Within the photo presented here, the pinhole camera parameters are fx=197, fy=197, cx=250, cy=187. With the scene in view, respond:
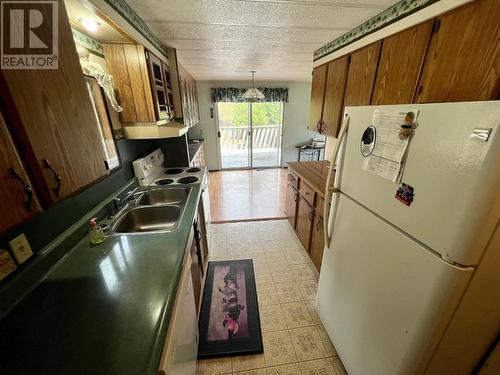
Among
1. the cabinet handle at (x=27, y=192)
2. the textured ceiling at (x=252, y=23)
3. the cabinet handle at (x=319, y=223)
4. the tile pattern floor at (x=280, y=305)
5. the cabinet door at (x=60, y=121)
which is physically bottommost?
the tile pattern floor at (x=280, y=305)

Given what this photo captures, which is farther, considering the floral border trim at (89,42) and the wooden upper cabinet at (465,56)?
the floral border trim at (89,42)

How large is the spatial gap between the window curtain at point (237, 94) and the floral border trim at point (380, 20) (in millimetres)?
2936

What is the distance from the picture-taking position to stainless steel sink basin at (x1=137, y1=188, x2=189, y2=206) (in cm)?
191

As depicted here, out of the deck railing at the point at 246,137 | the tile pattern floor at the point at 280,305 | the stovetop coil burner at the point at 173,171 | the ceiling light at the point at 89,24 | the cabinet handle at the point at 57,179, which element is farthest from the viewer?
the deck railing at the point at 246,137

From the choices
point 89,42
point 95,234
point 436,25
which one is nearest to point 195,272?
point 95,234

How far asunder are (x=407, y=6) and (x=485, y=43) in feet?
2.00

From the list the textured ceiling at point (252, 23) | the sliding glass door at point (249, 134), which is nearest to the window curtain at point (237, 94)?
the sliding glass door at point (249, 134)

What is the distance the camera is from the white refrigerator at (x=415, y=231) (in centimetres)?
60

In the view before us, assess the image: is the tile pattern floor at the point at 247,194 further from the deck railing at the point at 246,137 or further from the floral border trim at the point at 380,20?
the floral border trim at the point at 380,20

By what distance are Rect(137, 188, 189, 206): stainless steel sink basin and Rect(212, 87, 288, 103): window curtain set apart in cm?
358

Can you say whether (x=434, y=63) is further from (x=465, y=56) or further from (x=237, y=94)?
(x=237, y=94)

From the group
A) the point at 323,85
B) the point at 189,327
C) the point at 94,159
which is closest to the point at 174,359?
the point at 189,327

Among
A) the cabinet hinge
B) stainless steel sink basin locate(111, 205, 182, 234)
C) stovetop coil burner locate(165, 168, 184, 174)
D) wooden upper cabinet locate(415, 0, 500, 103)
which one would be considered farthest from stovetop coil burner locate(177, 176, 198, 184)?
the cabinet hinge

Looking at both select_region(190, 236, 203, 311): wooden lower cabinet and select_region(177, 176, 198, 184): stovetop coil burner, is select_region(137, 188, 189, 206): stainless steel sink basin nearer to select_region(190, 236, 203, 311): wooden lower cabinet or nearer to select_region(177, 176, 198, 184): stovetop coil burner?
select_region(177, 176, 198, 184): stovetop coil burner
